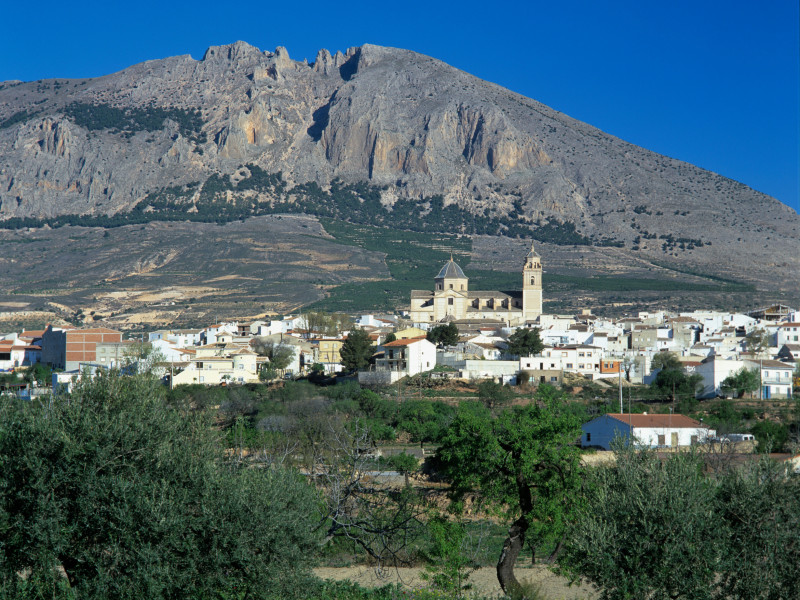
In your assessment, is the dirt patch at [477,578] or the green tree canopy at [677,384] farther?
the green tree canopy at [677,384]

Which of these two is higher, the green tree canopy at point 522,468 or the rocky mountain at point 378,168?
the rocky mountain at point 378,168

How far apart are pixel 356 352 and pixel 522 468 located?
34.1m

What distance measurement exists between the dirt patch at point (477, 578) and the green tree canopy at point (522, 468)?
100 inches

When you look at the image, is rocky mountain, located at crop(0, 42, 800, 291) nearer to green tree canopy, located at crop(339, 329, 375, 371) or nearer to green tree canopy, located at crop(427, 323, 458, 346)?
green tree canopy, located at crop(427, 323, 458, 346)

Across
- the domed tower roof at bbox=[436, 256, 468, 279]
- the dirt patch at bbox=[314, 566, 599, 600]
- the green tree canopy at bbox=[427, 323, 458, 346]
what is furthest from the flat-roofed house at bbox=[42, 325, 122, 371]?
the dirt patch at bbox=[314, 566, 599, 600]

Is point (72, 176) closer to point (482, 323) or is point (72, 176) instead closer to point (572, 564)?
point (482, 323)

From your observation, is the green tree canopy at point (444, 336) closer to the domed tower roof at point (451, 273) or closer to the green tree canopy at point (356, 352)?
the green tree canopy at point (356, 352)

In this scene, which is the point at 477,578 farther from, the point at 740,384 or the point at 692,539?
the point at 740,384

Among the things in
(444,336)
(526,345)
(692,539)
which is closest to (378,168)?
(444,336)

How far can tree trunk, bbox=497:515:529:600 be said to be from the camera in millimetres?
17047

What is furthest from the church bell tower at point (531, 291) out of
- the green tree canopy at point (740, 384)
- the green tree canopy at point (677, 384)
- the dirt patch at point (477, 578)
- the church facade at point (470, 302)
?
the dirt patch at point (477, 578)

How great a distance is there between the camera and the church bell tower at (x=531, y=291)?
293ft

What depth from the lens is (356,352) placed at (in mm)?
50906

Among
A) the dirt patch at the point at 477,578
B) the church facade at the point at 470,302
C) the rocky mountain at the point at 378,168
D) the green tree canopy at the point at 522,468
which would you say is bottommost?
the dirt patch at the point at 477,578
